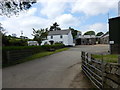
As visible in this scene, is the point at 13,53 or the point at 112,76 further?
the point at 13,53

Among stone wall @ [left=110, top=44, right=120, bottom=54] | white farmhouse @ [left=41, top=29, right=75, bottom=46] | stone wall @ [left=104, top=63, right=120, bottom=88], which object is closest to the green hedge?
stone wall @ [left=104, top=63, right=120, bottom=88]

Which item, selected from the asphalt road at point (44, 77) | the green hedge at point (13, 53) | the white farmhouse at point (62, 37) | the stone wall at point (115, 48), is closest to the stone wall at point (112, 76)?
the asphalt road at point (44, 77)

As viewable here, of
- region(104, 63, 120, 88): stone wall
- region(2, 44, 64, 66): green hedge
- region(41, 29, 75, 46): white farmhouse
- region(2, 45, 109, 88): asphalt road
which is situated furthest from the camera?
region(41, 29, 75, 46): white farmhouse

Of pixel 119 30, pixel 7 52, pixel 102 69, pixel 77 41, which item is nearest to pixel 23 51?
pixel 7 52

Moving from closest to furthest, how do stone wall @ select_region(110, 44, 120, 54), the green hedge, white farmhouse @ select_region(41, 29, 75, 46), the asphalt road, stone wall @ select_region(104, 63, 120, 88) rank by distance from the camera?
stone wall @ select_region(104, 63, 120, 88), the asphalt road, the green hedge, stone wall @ select_region(110, 44, 120, 54), white farmhouse @ select_region(41, 29, 75, 46)

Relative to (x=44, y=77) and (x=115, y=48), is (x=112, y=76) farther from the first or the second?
(x=115, y=48)

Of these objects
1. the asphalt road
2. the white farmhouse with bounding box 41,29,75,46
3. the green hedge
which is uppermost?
the white farmhouse with bounding box 41,29,75,46

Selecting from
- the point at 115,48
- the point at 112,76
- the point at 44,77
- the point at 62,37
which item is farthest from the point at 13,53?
the point at 62,37

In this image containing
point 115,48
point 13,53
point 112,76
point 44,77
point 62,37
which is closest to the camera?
point 112,76

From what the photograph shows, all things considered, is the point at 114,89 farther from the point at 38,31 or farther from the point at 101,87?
the point at 38,31

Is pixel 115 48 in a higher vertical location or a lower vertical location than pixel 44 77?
higher

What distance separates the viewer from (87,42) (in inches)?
2197

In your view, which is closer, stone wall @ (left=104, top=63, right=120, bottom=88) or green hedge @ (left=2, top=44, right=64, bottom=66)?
stone wall @ (left=104, top=63, right=120, bottom=88)

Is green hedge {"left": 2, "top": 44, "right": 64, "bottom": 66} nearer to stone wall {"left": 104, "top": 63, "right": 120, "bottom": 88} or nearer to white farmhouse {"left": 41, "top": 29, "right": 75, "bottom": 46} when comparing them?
stone wall {"left": 104, "top": 63, "right": 120, "bottom": 88}
